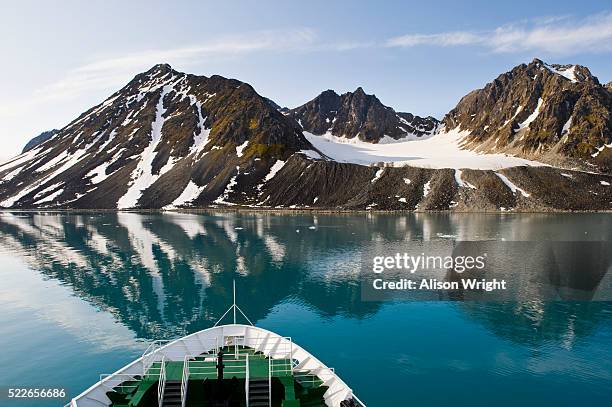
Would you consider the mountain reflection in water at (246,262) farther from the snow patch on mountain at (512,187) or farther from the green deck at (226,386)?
the snow patch on mountain at (512,187)

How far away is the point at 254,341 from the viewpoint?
35125mm

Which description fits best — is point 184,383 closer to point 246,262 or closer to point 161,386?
point 161,386

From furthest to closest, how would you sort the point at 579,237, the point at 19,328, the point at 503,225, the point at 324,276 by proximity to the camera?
the point at 503,225 → the point at 579,237 → the point at 324,276 → the point at 19,328

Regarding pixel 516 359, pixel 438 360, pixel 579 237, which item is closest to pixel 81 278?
pixel 438 360

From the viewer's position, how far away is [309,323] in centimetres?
5019

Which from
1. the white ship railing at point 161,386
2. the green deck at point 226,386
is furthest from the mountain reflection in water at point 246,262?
the white ship railing at point 161,386

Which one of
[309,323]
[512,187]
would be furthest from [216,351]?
[512,187]

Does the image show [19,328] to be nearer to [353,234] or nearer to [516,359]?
[516,359]

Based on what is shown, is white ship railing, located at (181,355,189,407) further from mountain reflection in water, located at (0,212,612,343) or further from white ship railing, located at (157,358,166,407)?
mountain reflection in water, located at (0,212,612,343)

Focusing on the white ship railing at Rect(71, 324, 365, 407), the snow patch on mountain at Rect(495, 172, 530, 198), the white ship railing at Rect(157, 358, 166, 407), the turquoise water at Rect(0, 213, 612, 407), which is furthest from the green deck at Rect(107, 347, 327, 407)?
the snow patch on mountain at Rect(495, 172, 530, 198)

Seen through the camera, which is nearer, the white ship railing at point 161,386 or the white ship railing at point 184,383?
the white ship railing at point 184,383

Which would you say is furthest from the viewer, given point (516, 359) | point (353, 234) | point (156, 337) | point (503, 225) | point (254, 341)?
point (503, 225)

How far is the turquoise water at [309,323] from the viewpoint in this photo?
35.2m

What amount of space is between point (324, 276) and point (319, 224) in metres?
74.0
